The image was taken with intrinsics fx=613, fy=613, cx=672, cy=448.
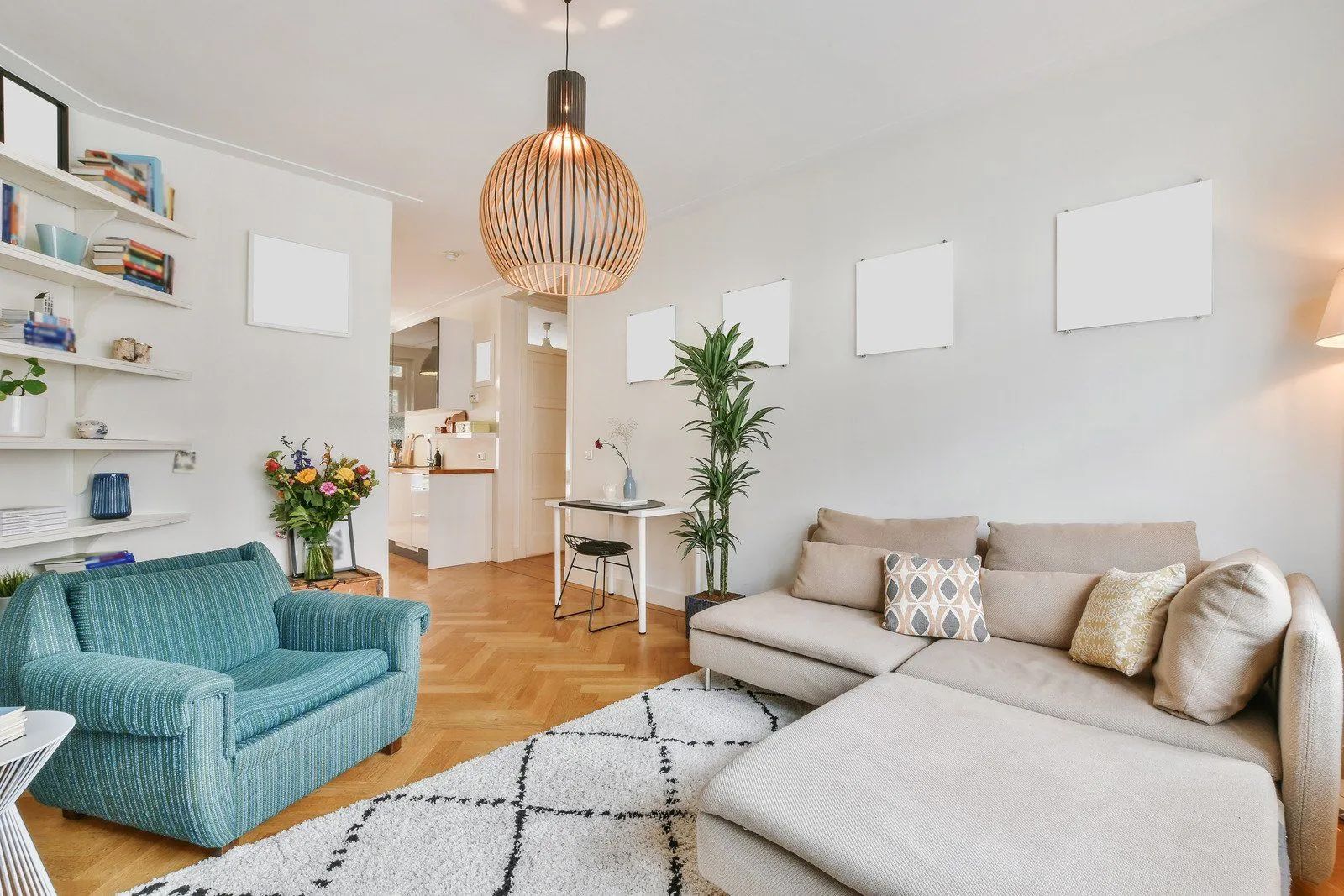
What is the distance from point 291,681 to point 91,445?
1.75 m

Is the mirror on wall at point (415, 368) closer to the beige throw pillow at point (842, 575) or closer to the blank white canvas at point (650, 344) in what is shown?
the blank white canvas at point (650, 344)

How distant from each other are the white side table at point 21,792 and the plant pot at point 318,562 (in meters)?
2.11

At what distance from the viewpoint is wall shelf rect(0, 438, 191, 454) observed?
2.44 metres

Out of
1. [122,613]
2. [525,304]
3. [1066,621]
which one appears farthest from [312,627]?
[525,304]

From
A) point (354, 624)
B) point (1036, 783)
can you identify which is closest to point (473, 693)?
point (354, 624)

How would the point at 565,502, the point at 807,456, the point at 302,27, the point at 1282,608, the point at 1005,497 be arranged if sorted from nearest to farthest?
the point at 1282,608 < the point at 302,27 < the point at 1005,497 < the point at 807,456 < the point at 565,502

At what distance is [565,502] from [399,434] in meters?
4.34

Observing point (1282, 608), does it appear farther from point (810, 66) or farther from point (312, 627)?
point (312, 627)

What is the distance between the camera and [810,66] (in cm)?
265

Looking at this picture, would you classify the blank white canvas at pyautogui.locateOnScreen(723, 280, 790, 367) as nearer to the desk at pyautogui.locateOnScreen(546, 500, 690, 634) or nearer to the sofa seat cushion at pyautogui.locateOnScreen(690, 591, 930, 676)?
the desk at pyautogui.locateOnScreen(546, 500, 690, 634)

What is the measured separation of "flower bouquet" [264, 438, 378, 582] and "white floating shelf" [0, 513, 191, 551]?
0.45m

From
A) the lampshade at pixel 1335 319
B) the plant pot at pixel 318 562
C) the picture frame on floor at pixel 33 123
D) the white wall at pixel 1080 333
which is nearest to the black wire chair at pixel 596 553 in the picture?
the white wall at pixel 1080 333

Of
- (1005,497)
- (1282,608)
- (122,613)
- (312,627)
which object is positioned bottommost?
(312,627)

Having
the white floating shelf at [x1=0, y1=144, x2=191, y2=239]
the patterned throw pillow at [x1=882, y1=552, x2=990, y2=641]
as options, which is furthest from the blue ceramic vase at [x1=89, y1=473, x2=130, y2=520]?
the patterned throw pillow at [x1=882, y1=552, x2=990, y2=641]
